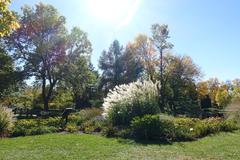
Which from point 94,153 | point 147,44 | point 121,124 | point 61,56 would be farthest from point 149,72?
point 94,153

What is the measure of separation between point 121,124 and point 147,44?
28034 mm

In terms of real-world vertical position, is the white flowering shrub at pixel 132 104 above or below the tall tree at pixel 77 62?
below

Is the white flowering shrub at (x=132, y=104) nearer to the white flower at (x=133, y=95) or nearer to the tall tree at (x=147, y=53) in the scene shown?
the white flower at (x=133, y=95)

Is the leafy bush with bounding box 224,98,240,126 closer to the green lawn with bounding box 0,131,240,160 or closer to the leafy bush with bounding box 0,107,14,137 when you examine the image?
the green lawn with bounding box 0,131,240,160

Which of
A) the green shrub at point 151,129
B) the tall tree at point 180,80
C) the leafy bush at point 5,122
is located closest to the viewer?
the green shrub at point 151,129

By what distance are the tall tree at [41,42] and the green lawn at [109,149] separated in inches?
899

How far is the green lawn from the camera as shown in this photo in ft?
31.3

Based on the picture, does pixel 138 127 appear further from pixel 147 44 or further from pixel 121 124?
pixel 147 44

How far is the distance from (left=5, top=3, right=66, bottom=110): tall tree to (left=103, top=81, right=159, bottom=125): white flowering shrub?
1933 centimetres

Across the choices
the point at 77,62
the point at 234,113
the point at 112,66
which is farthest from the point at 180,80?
the point at 234,113

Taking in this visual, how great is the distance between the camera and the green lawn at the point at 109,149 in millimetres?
9531

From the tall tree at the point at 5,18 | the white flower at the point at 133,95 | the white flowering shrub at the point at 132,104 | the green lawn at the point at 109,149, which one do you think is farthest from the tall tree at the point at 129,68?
the tall tree at the point at 5,18

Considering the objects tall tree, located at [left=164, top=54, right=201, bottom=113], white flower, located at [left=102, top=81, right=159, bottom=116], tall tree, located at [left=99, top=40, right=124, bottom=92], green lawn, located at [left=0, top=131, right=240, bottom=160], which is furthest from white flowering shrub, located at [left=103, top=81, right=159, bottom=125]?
tall tree, located at [left=99, top=40, right=124, bottom=92]

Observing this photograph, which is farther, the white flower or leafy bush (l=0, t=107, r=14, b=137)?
the white flower
